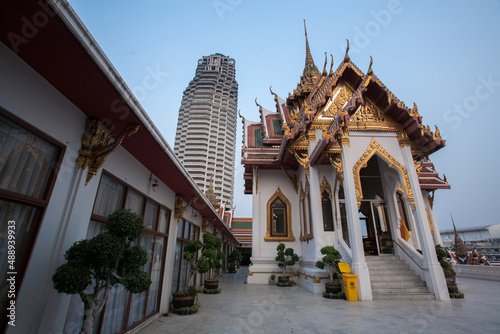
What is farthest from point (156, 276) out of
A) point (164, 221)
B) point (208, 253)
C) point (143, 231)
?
point (208, 253)

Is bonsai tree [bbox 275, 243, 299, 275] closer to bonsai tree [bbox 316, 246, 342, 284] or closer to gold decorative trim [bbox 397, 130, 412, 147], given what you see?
bonsai tree [bbox 316, 246, 342, 284]

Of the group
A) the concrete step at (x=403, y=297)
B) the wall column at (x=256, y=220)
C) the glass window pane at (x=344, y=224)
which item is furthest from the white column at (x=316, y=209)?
the wall column at (x=256, y=220)

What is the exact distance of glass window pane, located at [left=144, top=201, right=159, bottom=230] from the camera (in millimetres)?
4211

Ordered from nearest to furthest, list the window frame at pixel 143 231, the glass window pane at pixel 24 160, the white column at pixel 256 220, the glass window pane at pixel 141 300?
the glass window pane at pixel 24 160, the window frame at pixel 143 231, the glass window pane at pixel 141 300, the white column at pixel 256 220

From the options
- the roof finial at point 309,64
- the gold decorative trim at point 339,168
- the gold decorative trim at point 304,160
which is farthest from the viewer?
the roof finial at point 309,64

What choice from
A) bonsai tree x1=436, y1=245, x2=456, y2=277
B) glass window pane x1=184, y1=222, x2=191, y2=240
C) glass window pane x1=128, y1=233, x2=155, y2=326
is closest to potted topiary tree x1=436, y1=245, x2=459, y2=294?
bonsai tree x1=436, y1=245, x2=456, y2=277

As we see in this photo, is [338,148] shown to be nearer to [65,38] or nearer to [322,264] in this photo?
[322,264]

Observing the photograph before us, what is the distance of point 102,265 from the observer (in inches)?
85.3

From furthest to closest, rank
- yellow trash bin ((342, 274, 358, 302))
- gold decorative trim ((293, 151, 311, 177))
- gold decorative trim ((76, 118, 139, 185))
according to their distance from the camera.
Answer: gold decorative trim ((293, 151, 311, 177))
yellow trash bin ((342, 274, 358, 302))
gold decorative trim ((76, 118, 139, 185))

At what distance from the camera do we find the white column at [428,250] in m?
6.03

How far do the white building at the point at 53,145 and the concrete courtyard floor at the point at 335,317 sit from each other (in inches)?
61.2

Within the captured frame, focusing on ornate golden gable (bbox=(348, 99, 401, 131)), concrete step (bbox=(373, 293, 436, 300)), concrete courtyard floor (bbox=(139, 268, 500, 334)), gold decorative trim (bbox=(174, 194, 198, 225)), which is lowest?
concrete courtyard floor (bbox=(139, 268, 500, 334))

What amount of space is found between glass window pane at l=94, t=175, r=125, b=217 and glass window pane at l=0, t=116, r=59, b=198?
30.1 inches

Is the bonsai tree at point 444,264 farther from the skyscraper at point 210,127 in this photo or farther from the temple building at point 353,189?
the skyscraper at point 210,127
